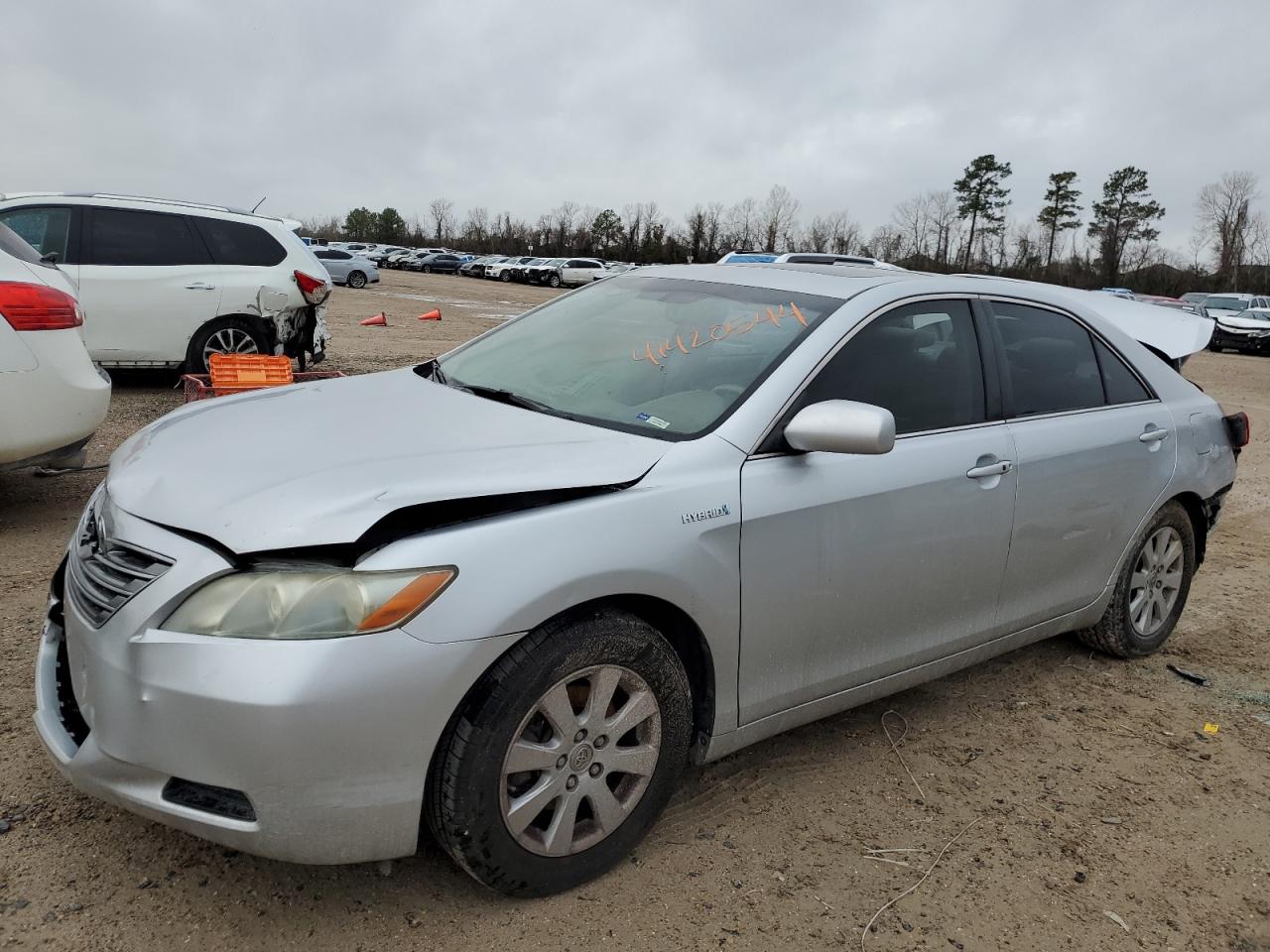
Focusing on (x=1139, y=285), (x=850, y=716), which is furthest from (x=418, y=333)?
(x=1139, y=285)

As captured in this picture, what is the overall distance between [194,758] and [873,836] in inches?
74.3

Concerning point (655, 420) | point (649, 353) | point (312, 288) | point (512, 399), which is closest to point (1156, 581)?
point (649, 353)

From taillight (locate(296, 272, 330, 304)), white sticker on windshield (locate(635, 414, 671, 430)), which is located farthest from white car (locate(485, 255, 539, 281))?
white sticker on windshield (locate(635, 414, 671, 430))

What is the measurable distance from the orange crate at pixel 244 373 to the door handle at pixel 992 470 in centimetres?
410

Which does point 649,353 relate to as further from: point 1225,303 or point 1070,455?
point 1225,303

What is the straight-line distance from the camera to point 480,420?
291 centimetres

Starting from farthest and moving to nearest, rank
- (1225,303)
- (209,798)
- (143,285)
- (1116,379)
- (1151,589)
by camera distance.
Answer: (1225,303)
(143,285)
(1151,589)
(1116,379)
(209,798)

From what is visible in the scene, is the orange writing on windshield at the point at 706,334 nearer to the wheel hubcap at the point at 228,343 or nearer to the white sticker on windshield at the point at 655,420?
the white sticker on windshield at the point at 655,420

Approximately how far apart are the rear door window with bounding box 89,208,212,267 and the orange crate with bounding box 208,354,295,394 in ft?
11.1

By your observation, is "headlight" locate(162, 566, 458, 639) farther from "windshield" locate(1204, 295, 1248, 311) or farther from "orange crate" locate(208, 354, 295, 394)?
"windshield" locate(1204, 295, 1248, 311)

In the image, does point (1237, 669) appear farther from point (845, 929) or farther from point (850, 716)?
point (845, 929)

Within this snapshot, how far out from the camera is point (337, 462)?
97.9 inches

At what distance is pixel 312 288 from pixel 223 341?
96 cm

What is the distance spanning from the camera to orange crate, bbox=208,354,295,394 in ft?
19.4
